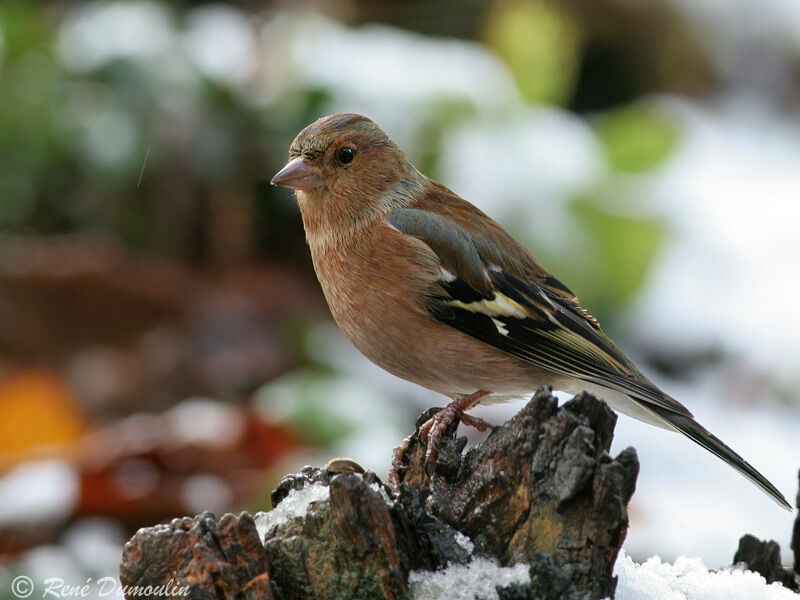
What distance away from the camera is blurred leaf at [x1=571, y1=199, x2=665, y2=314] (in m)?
5.75

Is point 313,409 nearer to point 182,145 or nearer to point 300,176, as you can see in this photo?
point 300,176

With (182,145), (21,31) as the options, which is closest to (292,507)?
(182,145)

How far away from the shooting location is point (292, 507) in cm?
193

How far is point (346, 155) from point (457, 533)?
1264mm


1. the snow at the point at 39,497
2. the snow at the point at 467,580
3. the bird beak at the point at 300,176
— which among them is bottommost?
the snow at the point at 467,580

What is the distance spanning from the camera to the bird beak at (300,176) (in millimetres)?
2738

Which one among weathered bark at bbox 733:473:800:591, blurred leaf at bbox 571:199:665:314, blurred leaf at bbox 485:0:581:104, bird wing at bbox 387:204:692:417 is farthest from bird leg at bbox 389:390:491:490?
blurred leaf at bbox 485:0:581:104

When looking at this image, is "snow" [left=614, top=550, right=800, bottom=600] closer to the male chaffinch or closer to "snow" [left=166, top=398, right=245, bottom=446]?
the male chaffinch

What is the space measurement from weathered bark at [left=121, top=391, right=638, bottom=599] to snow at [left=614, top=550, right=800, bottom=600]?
5.7 inches

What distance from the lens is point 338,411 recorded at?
4.69 metres

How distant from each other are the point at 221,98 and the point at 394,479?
4442 millimetres

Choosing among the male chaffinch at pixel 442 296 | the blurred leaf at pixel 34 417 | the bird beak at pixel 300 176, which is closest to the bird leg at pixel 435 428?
the male chaffinch at pixel 442 296

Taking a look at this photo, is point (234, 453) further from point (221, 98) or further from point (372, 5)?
point (372, 5)

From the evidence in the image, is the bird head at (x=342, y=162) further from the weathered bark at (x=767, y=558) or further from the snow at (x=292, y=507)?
the weathered bark at (x=767, y=558)
